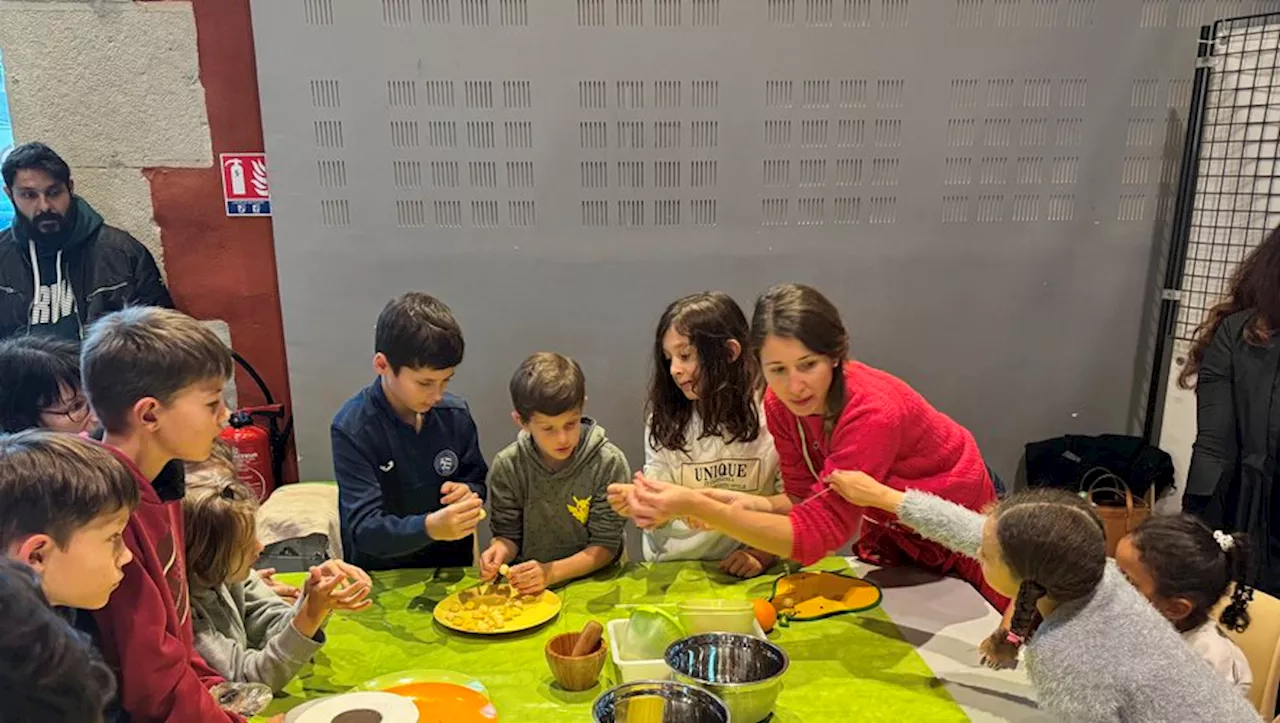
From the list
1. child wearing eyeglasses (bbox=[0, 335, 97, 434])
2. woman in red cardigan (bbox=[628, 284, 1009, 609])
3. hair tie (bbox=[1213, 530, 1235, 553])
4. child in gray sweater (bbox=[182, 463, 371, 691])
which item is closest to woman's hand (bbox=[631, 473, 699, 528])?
woman in red cardigan (bbox=[628, 284, 1009, 609])

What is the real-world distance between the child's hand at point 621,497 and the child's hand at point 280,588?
0.68 m

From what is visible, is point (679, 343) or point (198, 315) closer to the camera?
point (679, 343)

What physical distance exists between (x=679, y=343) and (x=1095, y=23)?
1.96 m

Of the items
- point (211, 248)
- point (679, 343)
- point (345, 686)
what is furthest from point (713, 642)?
point (211, 248)

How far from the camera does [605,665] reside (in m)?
1.50

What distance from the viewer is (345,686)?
1.44m

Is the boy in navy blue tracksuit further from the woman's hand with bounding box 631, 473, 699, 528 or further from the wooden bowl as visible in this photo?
the wooden bowl

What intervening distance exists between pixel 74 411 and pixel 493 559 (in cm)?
93

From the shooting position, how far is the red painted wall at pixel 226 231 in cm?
287

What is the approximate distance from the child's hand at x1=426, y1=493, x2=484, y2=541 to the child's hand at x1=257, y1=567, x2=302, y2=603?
0.30m

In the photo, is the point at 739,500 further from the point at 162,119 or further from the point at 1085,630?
the point at 162,119

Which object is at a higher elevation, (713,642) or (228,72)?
(228,72)

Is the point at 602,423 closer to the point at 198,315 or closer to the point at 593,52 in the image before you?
the point at 593,52

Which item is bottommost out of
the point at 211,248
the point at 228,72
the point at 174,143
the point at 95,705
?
the point at 95,705
